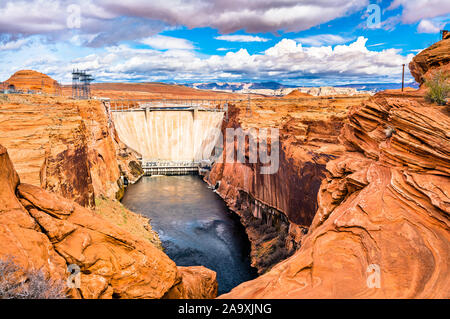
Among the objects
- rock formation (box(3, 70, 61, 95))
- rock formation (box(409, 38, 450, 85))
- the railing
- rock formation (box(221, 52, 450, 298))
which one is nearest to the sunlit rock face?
the railing

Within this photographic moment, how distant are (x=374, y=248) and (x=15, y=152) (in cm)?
1746

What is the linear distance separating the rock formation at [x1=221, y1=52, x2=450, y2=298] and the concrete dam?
167 ft

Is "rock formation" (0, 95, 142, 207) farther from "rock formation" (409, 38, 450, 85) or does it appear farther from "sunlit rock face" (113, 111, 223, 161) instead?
"sunlit rock face" (113, 111, 223, 161)

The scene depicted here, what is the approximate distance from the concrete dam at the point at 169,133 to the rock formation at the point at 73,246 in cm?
4987

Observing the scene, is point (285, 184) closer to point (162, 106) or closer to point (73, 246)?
point (73, 246)

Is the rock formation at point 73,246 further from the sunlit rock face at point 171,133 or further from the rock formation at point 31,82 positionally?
the rock formation at point 31,82

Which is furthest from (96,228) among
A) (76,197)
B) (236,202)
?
(236,202)

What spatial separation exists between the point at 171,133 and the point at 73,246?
5627 centimetres

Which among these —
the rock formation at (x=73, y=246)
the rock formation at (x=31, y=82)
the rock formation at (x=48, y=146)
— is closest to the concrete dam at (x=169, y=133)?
the rock formation at (x=31, y=82)

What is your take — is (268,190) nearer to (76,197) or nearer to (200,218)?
(200,218)

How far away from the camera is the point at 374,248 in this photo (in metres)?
8.27

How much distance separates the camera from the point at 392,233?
849 centimetres

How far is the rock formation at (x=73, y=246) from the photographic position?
7.79 m

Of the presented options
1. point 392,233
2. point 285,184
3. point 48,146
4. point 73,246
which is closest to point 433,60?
point 392,233
